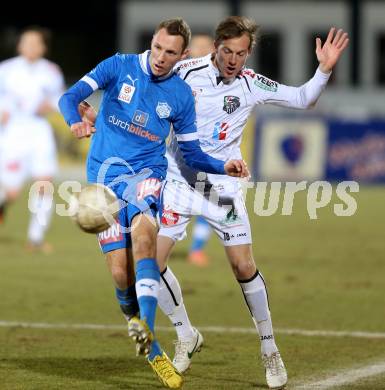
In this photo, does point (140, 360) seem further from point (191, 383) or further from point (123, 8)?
point (123, 8)

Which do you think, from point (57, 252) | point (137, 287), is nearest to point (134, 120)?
point (137, 287)

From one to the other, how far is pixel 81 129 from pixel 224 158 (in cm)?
131

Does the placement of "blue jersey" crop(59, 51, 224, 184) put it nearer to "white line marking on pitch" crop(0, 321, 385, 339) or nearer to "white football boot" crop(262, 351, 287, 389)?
"white football boot" crop(262, 351, 287, 389)

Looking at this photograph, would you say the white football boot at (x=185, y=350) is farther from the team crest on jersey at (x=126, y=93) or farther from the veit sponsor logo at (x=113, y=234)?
the team crest on jersey at (x=126, y=93)

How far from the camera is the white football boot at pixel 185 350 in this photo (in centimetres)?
778

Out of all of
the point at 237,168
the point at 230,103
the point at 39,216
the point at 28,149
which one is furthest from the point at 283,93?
the point at 28,149

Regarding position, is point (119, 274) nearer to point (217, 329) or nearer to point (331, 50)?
point (331, 50)

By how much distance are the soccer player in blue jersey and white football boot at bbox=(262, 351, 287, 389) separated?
3.02ft

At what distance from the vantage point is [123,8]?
35.8 meters

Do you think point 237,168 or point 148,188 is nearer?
point 237,168

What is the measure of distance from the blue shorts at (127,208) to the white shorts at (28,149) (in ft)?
23.1

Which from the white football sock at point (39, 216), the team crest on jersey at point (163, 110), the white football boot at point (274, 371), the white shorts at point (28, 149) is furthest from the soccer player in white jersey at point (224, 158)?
the white shorts at point (28, 149)

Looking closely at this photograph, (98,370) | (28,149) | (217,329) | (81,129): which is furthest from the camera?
(28,149)

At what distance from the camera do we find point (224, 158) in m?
7.88
